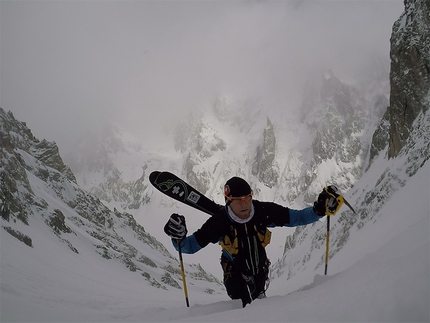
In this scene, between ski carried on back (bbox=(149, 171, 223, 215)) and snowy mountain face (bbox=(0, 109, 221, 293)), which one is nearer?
ski carried on back (bbox=(149, 171, 223, 215))

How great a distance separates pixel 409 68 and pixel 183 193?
66.8 ft

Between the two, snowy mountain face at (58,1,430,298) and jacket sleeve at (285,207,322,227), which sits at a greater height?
snowy mountain face at (58,1,430,298)

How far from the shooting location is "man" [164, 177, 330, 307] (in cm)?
429

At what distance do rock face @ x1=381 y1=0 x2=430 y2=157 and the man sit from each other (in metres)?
18.5

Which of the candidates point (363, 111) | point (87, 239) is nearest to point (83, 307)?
point (87, 239)

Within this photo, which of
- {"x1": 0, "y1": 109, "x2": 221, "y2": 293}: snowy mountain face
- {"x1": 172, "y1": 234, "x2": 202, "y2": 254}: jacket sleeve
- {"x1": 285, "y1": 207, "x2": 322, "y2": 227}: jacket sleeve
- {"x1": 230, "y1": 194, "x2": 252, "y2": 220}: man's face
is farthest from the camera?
{"x1": 0, "y1": 109, "x2": 221, "y2": 293}: snowy mountain face

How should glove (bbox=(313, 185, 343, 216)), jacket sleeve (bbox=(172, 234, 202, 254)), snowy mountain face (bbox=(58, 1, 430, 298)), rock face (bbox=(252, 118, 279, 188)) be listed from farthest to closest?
rock face (bbox=(252, 118, 279, 188))
snowy mountain face (bbox=(58, 1, 430, 298))
jacket sleeve (bbox=(172, 234, 202, 254))
glove (bbox=(313, 185, 343, 216))

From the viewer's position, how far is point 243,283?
4.39 metres

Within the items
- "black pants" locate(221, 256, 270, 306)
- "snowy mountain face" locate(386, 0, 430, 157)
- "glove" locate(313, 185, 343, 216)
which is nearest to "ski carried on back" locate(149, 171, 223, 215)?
"black pants" locate(221, 256, 270, 306)

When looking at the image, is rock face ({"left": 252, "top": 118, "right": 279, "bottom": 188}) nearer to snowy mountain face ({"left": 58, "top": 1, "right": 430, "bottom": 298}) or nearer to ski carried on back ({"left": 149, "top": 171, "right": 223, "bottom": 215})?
snowy mountain face ({"left": 58, "top": 1, "right": 430, "bottom": 298})

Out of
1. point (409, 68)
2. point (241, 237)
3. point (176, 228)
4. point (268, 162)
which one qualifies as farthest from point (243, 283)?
point (268, 162)

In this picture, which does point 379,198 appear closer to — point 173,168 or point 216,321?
point 216,321

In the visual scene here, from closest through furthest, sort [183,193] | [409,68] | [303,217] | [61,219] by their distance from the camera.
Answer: [303,217]
[183,193]
[409,68]
[61,219]

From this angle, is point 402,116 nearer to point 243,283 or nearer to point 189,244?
point 243,283
